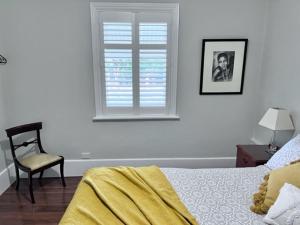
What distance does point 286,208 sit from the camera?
4.64ft

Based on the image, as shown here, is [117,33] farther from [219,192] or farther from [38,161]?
[219,192]

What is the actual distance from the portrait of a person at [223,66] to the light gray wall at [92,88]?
24 centimetres

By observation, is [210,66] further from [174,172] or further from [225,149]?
[174,172]

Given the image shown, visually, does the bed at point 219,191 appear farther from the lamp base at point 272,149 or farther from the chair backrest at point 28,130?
the chair backrest at point 28,130

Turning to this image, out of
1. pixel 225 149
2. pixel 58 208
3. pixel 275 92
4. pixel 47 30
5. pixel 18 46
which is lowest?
pixel 58 208

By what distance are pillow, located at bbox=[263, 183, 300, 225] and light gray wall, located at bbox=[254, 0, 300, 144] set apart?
4.33ft

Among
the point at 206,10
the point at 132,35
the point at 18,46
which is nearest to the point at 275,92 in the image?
the point at 206,10

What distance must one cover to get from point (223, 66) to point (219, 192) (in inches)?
77.9

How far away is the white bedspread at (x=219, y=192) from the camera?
155 cm

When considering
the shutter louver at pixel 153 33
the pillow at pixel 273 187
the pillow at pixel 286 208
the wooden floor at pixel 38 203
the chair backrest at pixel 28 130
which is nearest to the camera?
the pillow at pixel 286 208

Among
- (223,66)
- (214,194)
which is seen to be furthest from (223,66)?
(214,194)

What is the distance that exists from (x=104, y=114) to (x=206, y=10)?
205 cm

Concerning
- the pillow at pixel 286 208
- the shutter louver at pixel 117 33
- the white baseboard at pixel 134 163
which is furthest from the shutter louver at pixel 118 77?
the pillow at pixel 286 208

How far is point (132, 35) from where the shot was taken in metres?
3.10
